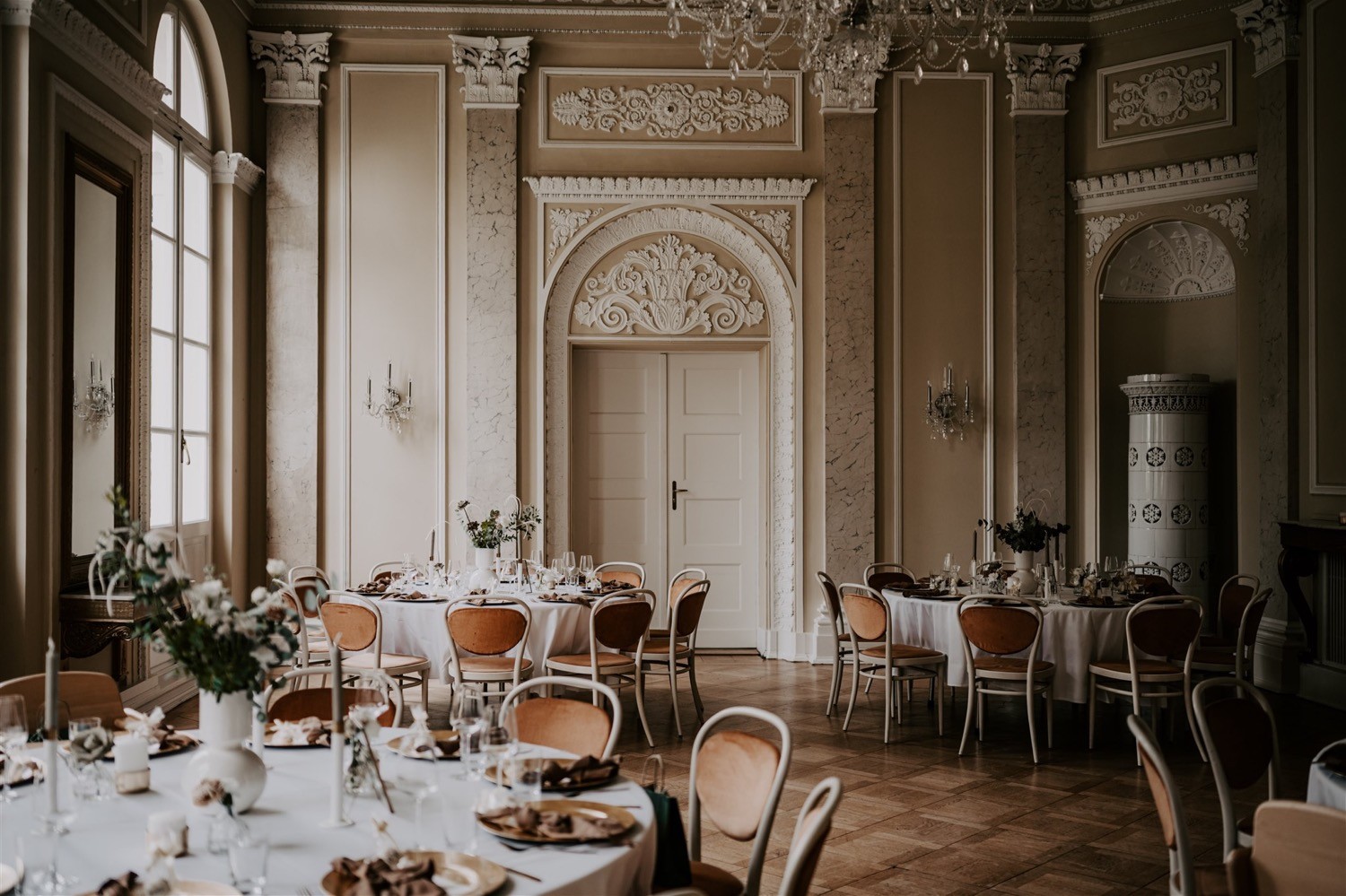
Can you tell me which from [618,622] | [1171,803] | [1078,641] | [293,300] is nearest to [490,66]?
[293,300]

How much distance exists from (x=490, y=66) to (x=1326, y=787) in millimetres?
7587

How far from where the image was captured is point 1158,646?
546 cm

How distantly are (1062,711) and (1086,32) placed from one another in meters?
5.46

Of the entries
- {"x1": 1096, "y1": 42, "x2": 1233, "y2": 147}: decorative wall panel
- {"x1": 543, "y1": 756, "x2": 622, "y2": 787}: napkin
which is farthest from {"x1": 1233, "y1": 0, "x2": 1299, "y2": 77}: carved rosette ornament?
{"x1": 543, "y1": 756, "x2": 622, "y2": 787}: napkin

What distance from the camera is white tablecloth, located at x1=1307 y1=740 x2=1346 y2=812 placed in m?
2.57

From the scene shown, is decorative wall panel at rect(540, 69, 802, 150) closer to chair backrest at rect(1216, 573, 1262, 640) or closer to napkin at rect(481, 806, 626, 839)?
chair backrest at rect(1216, 573, 1262, 640)

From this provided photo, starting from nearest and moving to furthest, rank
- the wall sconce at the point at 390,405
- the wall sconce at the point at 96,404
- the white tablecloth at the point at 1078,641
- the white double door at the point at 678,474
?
1. the wall sconce at the point at 96,404
2. the white tablecloth at the point at 1078,641
3. the wall sconce at the point at 390,405
4. the white double door at the point at 678,474

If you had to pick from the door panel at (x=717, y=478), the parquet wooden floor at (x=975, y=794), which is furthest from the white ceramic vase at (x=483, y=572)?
the door panel at (x=717, y=478)

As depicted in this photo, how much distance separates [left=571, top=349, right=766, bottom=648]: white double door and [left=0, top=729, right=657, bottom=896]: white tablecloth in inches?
244

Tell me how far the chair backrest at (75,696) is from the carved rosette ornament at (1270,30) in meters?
8.14

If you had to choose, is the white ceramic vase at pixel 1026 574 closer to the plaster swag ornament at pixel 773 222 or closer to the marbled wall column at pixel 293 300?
the plaster swag ornament at pixel 773 222

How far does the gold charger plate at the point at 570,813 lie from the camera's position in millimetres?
2139

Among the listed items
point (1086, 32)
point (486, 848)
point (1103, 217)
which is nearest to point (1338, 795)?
point (486, 848)

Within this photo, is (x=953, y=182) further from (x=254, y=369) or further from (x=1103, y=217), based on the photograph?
(x=254, y=369)
